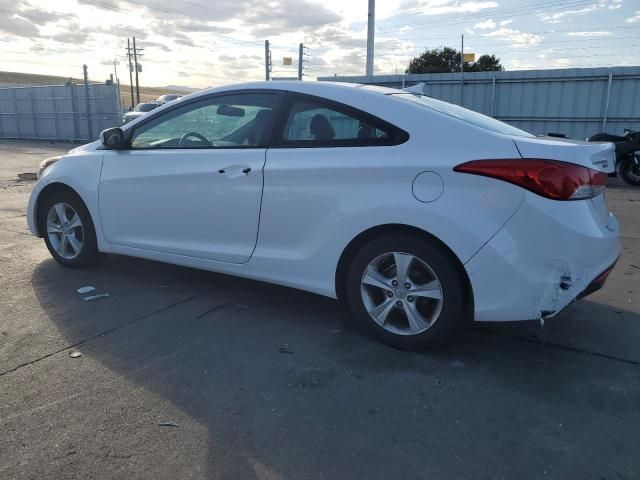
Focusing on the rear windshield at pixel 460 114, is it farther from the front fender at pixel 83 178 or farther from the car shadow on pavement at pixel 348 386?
the front fender at pixel 83 178

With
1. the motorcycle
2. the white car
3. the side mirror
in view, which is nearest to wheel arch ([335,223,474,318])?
the white car

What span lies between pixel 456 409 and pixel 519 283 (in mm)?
768

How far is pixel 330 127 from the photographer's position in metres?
3.54

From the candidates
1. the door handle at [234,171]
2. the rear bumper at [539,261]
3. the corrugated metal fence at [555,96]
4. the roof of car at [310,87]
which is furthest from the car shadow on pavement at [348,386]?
the corrugated metal fence at [555,96]

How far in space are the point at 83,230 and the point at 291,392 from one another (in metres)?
2.76

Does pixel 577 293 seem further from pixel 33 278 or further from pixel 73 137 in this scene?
pixel 73 137

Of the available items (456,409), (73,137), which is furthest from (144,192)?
(73,137)

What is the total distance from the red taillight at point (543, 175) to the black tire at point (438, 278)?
1.73ft

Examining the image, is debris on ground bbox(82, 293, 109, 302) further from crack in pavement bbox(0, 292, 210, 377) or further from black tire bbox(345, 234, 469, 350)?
black tire bbox(345, 234, 469, 350)

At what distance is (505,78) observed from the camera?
A: 52.1ft

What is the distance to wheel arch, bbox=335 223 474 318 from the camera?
10.3 ft

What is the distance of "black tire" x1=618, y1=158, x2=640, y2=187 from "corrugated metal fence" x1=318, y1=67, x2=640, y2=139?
3306mm

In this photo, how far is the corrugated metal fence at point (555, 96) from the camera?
14.5 metres

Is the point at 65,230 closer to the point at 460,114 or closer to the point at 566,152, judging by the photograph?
the point at 460,114
